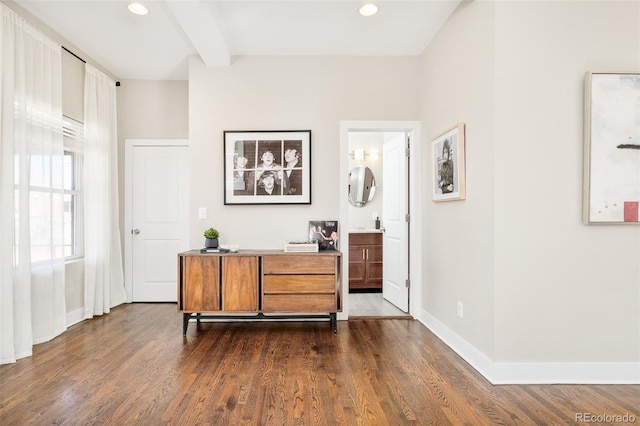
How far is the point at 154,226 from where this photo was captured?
4.31 metres

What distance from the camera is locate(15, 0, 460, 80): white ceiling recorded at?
2.75m

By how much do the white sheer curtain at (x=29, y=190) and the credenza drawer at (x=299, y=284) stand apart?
1844 millimetres

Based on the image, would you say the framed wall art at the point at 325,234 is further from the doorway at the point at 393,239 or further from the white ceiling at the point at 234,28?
the white ceiling at the point at 234,28

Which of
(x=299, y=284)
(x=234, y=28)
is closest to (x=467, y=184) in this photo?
(x=299, y=284)

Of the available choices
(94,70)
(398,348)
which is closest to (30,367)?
(398,348)

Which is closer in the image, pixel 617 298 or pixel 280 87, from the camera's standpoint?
pixel 617 298

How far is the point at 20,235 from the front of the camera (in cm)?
266

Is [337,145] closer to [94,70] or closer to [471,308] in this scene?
[471,308]

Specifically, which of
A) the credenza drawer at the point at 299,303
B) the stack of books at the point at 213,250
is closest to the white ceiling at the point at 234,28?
the stack of books at the point at 213,250

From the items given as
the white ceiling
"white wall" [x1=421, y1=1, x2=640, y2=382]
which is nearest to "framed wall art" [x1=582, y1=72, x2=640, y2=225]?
Result: "white wall" [x1=421, y1=1, x2=640, y2=382]

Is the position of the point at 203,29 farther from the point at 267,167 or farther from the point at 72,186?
the point at 72,186

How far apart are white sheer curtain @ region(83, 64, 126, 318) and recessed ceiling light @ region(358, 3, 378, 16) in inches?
115

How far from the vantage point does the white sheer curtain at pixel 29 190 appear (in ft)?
8.34

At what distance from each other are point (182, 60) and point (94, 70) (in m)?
0.95
